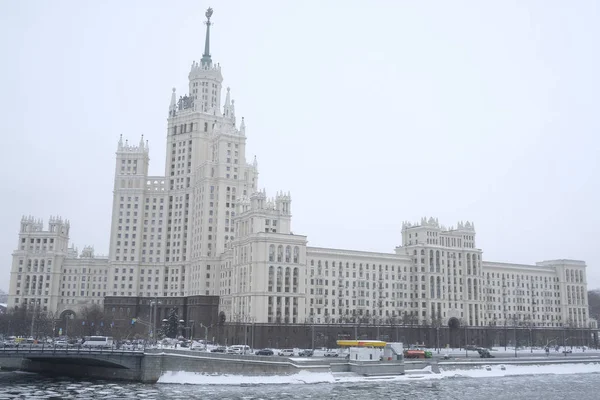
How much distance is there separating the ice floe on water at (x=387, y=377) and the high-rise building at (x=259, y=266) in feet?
137

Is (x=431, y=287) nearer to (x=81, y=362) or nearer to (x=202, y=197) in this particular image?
(x=202, y=197)

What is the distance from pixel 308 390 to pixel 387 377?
23.4m

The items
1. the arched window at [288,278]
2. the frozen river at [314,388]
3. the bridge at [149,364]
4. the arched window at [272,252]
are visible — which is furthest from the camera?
the arched window at [288,278]

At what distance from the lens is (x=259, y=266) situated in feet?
476

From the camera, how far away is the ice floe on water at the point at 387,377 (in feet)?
Result: 314

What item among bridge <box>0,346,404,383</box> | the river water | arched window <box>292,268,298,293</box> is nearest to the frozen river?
the river water

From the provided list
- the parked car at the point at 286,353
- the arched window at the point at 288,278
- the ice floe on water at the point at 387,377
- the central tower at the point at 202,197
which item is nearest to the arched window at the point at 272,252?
the arched window at the point at 288,278

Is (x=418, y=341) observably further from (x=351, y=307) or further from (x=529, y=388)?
(x=529, y=388)

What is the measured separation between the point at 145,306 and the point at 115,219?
29592 millimetres

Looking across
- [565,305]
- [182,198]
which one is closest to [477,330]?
[565,305]

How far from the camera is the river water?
262 feet

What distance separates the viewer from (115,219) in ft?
642

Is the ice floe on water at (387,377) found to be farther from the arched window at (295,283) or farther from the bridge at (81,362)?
the arched window at (295,283)

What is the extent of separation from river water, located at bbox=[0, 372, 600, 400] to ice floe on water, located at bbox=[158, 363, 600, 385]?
1.64 metres
